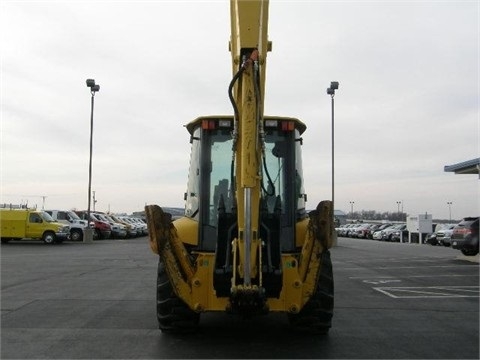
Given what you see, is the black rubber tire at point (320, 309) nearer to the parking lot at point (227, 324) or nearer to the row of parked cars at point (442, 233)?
the parking lot at point (227, 324)

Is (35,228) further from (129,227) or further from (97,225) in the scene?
(129,227)

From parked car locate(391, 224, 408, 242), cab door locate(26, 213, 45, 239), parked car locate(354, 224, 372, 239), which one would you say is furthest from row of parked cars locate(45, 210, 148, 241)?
parked car locate(354, 224, 372, 239)

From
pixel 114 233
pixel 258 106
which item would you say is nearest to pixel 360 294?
pixel 258 106

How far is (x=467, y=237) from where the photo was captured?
20.7 metres

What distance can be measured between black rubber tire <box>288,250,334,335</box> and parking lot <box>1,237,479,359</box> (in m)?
0.20

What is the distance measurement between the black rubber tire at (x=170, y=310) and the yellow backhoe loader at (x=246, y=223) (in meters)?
0.01

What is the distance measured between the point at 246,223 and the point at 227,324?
2.80 metres

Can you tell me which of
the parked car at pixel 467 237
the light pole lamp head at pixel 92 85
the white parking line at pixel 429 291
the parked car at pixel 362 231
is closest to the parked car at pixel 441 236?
the parked car at pixel 467 237

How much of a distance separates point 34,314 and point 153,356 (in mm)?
3493

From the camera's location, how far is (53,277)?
14.3 m

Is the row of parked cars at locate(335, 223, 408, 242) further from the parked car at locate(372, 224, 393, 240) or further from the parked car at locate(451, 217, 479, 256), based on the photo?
the parked car at locate(451, 217, 479, 256)

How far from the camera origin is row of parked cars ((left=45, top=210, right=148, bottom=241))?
115 feet

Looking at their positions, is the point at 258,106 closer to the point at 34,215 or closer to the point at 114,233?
the point at 34,215

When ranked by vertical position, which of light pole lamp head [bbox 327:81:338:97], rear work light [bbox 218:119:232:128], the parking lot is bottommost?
the parking lot
